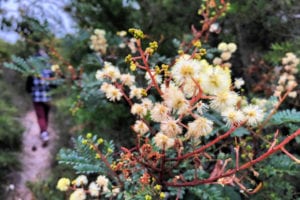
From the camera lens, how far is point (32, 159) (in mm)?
4219

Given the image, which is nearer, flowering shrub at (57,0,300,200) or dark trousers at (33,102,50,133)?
flowering shrub at (57,0,300,200)

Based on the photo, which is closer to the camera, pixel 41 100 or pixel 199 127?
pixel 199 127

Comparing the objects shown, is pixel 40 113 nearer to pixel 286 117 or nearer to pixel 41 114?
pixel 41 114

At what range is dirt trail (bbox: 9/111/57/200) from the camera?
142 inches

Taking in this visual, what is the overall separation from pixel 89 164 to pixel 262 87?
65.0 inches

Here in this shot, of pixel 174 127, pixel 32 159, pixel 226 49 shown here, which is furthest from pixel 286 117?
pixel 32 159

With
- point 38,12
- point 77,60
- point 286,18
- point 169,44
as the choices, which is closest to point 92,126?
point 77,60

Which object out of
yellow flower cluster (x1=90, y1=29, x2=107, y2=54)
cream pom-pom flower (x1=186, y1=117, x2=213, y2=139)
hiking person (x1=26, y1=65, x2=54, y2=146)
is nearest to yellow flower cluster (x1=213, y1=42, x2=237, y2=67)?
yellow flower cluster (x1=90, y1=29, x2=107, y2=54)

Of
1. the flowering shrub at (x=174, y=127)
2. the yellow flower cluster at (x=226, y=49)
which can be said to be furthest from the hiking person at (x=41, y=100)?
the flowering shrub at (x=174, y=127)

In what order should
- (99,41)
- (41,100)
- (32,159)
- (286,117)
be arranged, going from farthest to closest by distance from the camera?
(41,100) → (32,159) → (99,41) → (286,117)

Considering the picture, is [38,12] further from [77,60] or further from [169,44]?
[169,44]

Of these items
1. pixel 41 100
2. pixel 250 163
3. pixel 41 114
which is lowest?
pixel 250 163

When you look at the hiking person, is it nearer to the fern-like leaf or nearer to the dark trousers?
the dark trousers

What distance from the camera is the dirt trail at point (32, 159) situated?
361 centimetres
